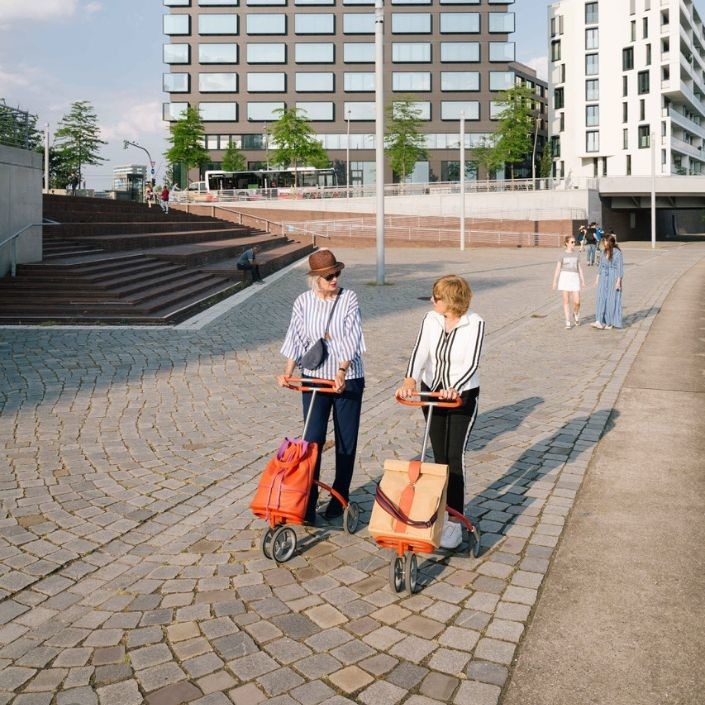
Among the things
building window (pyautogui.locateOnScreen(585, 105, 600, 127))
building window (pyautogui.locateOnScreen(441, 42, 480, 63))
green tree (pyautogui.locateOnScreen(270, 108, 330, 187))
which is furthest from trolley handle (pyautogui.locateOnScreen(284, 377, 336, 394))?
building window (pyautogui.locateOnScreen(441, 42, 480, 63))

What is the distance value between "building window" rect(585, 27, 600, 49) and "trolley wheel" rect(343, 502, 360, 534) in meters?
84.2

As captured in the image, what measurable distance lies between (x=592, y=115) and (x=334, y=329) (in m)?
82.0

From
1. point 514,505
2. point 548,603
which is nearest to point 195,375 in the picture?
point 514,505

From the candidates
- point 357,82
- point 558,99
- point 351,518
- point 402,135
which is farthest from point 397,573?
point 558,99

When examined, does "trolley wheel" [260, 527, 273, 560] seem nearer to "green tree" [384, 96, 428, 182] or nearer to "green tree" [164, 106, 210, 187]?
"green tree" [384, 96, 428, 182]

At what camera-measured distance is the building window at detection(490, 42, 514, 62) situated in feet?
271

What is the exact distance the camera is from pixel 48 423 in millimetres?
8203

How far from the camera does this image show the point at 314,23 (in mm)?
82875

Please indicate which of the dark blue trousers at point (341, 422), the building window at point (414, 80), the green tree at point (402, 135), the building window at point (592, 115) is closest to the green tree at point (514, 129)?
the green tree at point (402, 135)

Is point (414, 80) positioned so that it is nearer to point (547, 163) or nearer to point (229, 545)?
point (547, 163)

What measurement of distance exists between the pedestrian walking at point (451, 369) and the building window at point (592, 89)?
82.3 metres

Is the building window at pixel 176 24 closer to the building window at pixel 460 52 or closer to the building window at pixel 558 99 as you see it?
the building window at pixel 460 52

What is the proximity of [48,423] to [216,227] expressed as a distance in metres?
30.0

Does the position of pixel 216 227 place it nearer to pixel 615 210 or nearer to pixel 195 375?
pixel 195 375
